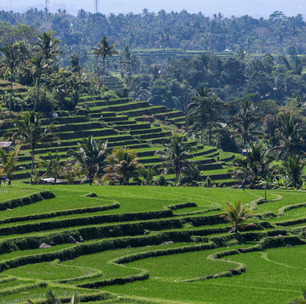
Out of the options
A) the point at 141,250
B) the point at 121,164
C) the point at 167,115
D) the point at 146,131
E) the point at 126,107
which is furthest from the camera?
the point at 167,115

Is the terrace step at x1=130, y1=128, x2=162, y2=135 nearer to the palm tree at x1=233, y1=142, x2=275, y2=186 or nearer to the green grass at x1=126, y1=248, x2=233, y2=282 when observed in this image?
the palm tree at x1=233, y1=142, x2=275, y2=186

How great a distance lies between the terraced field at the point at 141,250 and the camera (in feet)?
82.6

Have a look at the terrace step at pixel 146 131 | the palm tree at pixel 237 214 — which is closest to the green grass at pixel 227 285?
the palm tree at pixel 237 214

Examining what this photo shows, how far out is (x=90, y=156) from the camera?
194 ft

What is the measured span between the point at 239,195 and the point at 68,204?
68.9 feet

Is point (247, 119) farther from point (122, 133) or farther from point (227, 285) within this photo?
point (227, 285)

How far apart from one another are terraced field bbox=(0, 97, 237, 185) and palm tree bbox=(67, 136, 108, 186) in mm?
13639

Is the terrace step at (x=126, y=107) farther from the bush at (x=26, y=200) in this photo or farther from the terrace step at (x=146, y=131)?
the bush at (x=26, y=200)

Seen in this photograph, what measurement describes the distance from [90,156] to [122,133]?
31.3 meters

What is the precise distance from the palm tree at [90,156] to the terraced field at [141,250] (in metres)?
11.2

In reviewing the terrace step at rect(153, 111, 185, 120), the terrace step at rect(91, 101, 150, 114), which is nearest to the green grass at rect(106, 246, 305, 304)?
the terrace step at rect(91, 101, 150, 114)

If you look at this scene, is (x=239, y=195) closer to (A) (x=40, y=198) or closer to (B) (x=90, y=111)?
(A) (x=40, y=198)

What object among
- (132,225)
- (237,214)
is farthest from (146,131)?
(132,225)

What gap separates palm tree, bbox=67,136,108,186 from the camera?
2319 inches
